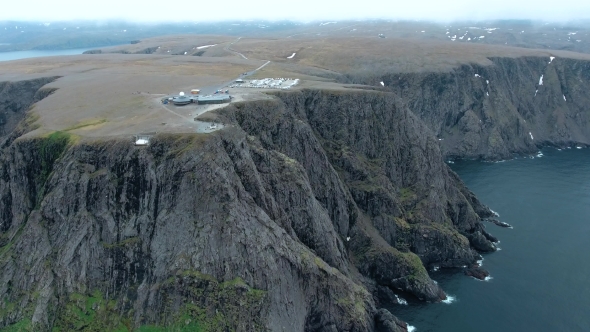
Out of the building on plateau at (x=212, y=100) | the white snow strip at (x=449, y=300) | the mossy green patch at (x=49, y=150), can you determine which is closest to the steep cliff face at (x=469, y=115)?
the white snow strip at (x=449, y=300)

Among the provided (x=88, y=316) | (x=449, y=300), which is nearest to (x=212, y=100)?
(x=88, y=316)

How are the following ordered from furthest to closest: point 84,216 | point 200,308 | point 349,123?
point 349,123, point 84,216, point 200,308

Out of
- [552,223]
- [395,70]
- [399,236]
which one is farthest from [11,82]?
[552,223]

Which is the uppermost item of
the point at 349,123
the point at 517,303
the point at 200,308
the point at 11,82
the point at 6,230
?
the point at 11,82

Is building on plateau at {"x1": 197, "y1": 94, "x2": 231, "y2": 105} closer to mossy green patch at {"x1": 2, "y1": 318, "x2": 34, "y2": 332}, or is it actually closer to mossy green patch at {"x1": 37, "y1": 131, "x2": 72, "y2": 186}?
mossy green patch at {"x1": 37, "y1": 131, "x2": 72, "y2": 186}

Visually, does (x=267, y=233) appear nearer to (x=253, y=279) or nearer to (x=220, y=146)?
(x=253, y=279)

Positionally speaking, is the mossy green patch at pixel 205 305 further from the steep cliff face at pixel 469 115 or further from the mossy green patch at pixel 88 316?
the steep cliff face at pixel 469 115

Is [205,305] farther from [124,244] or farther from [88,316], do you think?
[88,316]
